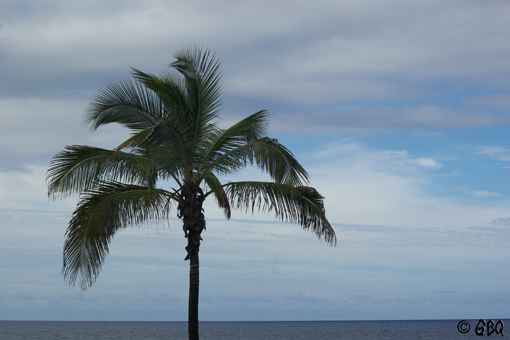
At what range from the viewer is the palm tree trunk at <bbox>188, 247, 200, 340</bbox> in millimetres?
13555

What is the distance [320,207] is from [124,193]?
4.76 metres

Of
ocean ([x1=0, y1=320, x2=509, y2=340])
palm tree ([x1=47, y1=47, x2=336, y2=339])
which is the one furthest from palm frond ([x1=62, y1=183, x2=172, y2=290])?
ocean ([x1=0, y1=320, x2=509, y2=340])

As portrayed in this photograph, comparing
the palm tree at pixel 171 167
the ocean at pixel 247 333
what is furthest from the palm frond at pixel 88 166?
the ocean at pixel 247 333

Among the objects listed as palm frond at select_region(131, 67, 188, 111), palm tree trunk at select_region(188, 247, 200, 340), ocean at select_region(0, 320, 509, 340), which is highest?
palm frond at select_region(131, 67, 188, 111)

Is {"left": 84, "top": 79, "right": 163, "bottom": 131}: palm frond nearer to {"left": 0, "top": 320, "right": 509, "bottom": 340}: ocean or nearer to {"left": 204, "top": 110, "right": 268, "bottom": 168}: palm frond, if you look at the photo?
{"left": 204, "top": 110, "right": 268, "bottom": 168}: palm frond

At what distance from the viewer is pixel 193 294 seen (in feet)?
44.8

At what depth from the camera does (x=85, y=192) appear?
1355cm

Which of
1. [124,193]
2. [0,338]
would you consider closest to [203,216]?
[124,193]

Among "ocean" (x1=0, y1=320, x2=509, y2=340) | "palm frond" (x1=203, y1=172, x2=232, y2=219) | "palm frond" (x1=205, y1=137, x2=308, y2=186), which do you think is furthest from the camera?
"ocean" (x1=0, y1=320, x2=509, y2=340)

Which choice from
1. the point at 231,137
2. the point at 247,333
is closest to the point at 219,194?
the point at 231,137

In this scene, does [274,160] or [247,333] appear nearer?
[274,160]

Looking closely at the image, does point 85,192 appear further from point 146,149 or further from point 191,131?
point 191,131

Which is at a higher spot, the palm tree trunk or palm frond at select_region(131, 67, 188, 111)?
palm frond at select_region(131, 67, 188, 111)

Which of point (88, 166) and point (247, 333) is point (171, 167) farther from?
point (247, 333)
